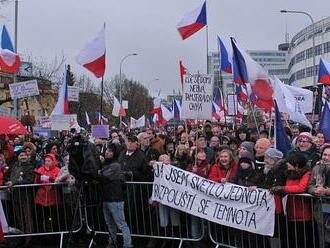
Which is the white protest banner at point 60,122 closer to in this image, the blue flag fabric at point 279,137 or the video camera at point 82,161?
the video camera at point 82,161

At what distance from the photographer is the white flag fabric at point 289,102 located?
1189 centimetres

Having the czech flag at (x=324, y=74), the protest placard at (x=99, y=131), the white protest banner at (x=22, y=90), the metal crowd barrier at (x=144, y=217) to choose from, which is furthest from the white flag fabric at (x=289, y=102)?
the white protest banner at (x=22, y=90)

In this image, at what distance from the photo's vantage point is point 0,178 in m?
10.1

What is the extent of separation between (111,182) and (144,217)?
0.88 metres

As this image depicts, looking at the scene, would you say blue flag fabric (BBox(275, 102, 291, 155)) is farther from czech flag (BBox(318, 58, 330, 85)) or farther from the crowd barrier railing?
czech flag (BBox(318, 58, 330, 85))

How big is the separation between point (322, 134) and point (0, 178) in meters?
5.77

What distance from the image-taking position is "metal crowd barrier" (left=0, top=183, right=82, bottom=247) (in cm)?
955

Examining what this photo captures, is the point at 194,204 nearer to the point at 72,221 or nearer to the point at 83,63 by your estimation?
the point at 72,221

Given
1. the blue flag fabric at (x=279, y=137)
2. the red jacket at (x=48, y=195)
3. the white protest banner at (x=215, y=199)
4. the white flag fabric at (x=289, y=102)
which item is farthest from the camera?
the white flag fabric at (x=289, y=102)

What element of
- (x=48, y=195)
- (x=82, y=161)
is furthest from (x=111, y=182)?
(x=48, y=195)

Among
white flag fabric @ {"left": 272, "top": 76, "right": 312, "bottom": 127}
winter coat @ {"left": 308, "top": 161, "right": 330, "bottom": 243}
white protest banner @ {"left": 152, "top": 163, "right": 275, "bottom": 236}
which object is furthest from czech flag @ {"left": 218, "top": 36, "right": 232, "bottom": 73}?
winter coat @ {"left": 308, "top": 161, "right": 330, "bottom": 243}

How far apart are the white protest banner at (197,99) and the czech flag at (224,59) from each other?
5.59 m

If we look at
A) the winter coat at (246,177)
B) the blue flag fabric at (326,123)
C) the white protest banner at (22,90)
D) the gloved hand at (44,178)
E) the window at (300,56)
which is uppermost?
the window at (300,56)

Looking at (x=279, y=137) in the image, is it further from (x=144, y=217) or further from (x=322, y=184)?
(x=144, y=217)
